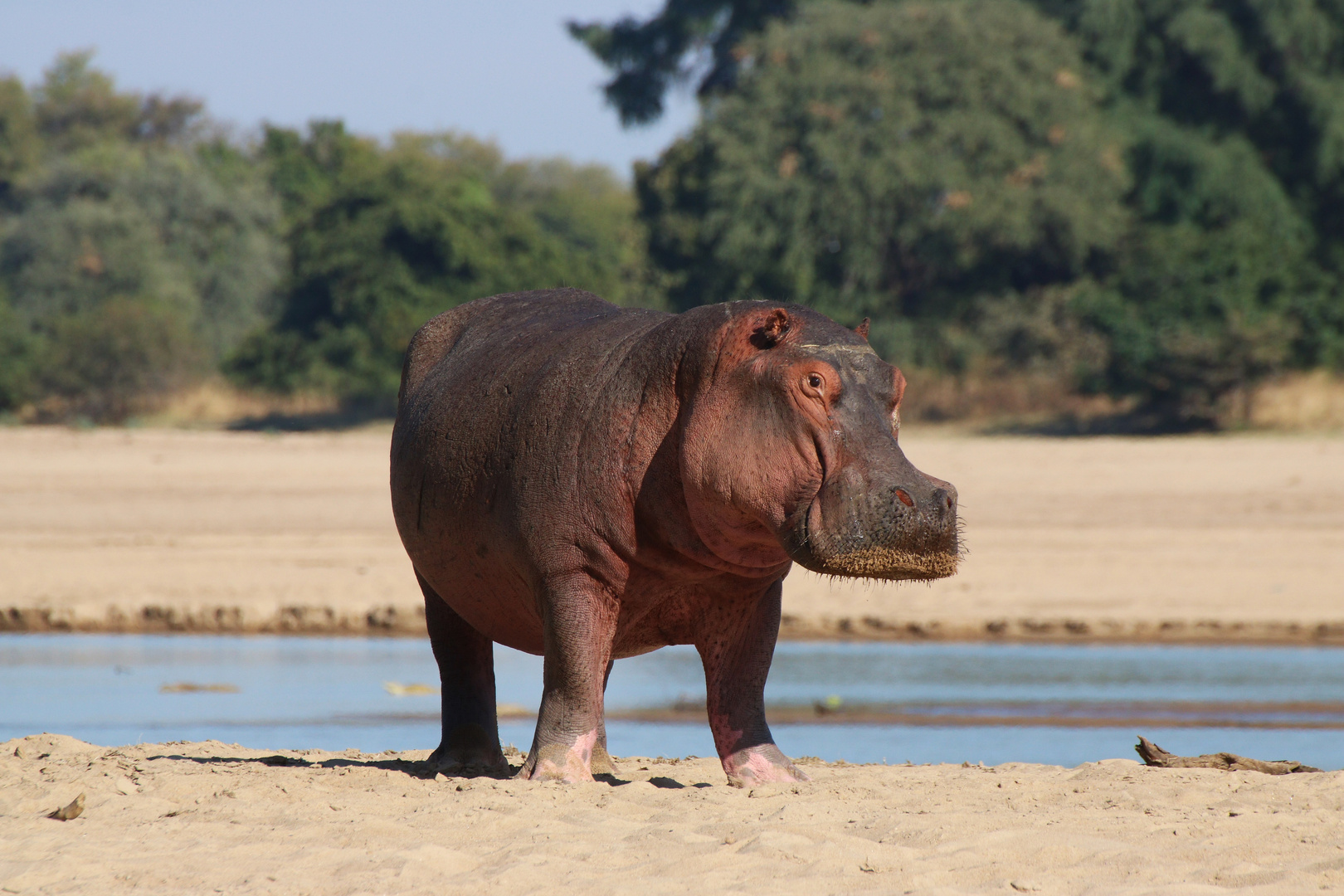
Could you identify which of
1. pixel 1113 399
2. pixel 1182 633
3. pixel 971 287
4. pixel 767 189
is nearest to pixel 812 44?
pixel 767 189

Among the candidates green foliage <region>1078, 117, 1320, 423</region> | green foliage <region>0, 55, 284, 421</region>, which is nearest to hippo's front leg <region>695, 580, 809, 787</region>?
green foliage <region>1078, 117, 1320, 423</region>

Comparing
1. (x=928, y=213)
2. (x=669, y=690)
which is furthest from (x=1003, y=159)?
(x=669, y=690)

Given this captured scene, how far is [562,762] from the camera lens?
4.91 meters

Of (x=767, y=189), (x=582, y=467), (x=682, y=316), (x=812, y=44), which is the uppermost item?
(x=812, y=44)

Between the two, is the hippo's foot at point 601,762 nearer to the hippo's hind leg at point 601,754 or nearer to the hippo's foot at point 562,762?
the hippo's hind leg at point 601,754

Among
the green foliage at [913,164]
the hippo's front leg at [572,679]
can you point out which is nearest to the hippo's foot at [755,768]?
the hippo's front leg at [572,679]

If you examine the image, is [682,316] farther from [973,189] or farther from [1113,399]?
[973,189]

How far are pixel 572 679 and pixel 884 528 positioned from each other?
3.58 ft

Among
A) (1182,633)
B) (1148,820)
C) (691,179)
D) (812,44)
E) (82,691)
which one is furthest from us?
(691,179)

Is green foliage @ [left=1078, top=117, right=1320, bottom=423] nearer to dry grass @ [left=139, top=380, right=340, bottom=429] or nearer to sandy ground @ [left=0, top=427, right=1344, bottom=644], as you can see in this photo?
sandy ground @ [left=0, top=427, right=1344, bottom=644]

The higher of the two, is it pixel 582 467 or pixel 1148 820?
pixel 582 467

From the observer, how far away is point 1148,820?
4652mm

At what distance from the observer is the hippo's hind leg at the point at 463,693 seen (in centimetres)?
577

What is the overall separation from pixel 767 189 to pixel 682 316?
89.8 feet
